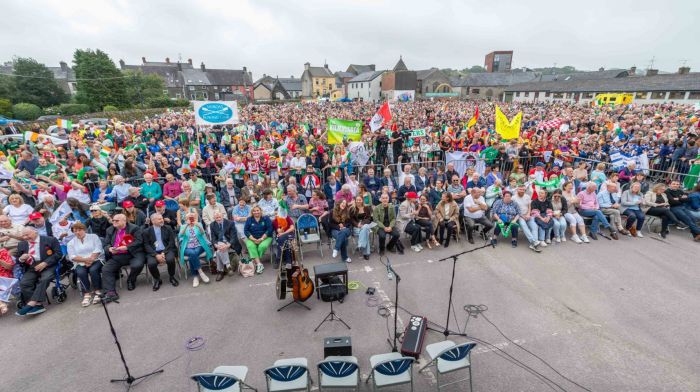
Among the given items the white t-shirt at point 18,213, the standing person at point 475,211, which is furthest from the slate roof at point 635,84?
the white t-shirt at point 18,213

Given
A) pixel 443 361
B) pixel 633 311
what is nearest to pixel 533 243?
pixel 633 311

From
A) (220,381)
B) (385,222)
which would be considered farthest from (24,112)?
(220,381)

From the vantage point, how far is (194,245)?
704 cm

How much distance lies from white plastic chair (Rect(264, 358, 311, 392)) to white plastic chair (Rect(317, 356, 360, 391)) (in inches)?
7.7

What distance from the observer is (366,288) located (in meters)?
6.70

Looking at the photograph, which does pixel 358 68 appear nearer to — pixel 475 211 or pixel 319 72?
pixel 319 72

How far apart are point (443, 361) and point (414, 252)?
434 cm

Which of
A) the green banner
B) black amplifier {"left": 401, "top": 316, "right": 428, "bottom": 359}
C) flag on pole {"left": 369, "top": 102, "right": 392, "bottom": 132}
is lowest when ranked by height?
black amplifier {"left": 401, "top": 316, "right": 428, "bottom": 359}

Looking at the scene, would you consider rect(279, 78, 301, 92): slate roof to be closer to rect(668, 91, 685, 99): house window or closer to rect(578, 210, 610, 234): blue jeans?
rect(668, 91, 685, 99): house window

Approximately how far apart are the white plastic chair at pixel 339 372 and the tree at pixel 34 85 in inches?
2591

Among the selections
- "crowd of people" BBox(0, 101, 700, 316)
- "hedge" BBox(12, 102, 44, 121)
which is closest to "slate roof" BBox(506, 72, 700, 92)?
"crowd of people" BBox(0, 101, 700, 316)

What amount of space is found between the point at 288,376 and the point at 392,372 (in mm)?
1199

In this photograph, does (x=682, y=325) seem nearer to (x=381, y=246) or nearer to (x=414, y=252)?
(x=414, y=252)

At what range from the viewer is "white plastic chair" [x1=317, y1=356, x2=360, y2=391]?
3.67 meters
